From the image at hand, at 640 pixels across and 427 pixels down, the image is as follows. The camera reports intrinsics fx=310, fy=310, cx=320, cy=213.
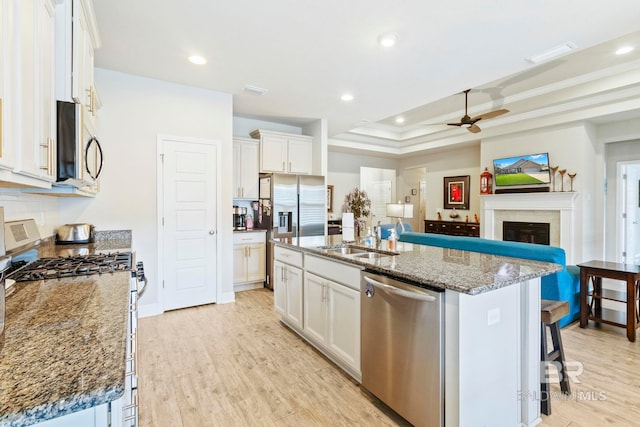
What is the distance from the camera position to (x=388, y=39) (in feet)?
9.05

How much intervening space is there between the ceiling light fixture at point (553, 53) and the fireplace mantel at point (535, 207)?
2914 mm

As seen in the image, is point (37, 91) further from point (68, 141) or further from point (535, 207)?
point (535, 207)

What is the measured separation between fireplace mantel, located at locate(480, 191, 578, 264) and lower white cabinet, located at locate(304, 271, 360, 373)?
4.70 meters

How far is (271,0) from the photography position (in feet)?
7.48

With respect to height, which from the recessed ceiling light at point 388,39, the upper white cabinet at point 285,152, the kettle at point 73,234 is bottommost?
the kettle at point 73,234

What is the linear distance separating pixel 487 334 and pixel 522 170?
5105mm

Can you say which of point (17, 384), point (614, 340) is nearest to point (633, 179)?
point (614, 340)

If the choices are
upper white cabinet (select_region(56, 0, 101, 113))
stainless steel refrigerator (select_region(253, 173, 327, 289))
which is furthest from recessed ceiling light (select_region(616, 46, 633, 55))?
upper white cabinet (select_region(56, 0, 101, 113))

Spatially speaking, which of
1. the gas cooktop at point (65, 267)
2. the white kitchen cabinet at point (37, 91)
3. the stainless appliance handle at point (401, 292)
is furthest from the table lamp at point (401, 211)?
the white kitchen cabinet at point (37, 91)

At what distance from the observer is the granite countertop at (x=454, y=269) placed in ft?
5.10

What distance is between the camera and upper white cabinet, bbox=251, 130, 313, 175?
507 cm

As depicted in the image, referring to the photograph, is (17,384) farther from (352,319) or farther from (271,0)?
(271,0)

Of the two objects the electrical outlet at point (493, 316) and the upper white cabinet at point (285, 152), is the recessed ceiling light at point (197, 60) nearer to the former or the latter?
the upper white cabinet at point (285, 152)

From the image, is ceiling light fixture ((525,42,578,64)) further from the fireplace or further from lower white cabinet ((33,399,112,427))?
lower white cabinet ((33,399,112,427))
